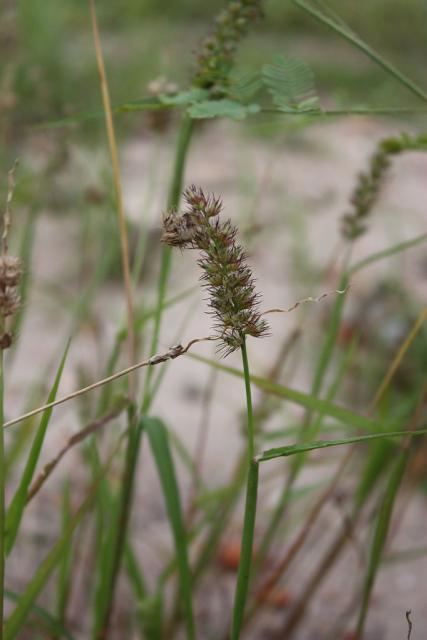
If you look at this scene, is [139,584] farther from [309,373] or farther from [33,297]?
[33,297]

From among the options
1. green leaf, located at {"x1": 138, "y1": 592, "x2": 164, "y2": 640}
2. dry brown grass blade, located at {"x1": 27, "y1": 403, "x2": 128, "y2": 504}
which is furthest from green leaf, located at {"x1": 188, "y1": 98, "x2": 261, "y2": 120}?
green leaf, located at {"x1": 138, "y1": 592, "x2": 164, "y2": 640}

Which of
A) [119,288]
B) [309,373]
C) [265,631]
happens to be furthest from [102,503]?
[119,288]

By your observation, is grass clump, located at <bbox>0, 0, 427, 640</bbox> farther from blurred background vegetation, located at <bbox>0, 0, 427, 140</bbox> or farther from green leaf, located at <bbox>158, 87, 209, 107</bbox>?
blurred background vegetation, located at <bbox>0, 0, 427, 140</bbox>

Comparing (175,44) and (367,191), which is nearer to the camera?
(367,191)

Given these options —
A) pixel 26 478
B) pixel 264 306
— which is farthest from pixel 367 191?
pixel 264 306

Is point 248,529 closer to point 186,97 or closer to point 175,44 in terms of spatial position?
point 186,97

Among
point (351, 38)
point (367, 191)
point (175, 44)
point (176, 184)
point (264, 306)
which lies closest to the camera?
point (351, 38)
